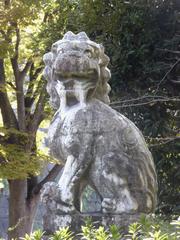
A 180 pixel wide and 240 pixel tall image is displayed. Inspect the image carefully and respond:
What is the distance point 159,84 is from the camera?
27.6ft

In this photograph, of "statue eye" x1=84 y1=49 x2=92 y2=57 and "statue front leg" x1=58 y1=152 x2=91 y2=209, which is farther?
"statue eye" x1=84 y1=49 x2=92 y2=57

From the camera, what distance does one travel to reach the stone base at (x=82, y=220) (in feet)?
12.9

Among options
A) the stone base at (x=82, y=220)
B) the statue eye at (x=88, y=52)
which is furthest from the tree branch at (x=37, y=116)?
the stone base at (x=82, y=220)

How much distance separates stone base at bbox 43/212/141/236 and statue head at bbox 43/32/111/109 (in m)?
A: 0.98

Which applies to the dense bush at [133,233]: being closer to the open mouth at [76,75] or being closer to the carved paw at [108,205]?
the carved paw at [108,205]

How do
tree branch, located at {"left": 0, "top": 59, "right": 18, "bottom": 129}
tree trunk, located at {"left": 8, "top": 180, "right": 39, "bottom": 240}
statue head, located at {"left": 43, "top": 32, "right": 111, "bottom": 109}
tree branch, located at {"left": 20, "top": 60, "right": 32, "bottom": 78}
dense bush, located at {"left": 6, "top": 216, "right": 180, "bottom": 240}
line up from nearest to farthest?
1. dense bush, located at {"left": 6, "top": 216, "right": 180, "bottom": 240}
2. statue head, located at {"left": 43, "top": 32, "right": 111, "bottom": 109}
3. tree trunk, located at {"left": 8, "top": 180, "right": 39, "bottom": 240}
4. tree branch, located at {"left": 0, "top": 59, "right": 18, "bottom": 129}
5. tree branch, located at {"left": 20, "top": 60, "right": 32, "bottom": 78}

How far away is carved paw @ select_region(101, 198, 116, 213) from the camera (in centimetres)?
397

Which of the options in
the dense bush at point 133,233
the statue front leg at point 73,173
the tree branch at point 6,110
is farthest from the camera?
the tree branch at point 6,110

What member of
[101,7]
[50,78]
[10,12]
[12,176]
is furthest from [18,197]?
[50,78]

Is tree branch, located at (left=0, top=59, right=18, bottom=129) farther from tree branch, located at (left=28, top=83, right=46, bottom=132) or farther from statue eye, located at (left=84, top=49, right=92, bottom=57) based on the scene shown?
statue eye, located at (left=84, top=49, right=92, bottom=57)

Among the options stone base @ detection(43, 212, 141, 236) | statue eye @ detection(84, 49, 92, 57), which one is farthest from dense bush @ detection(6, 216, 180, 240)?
statue eye @ detection(84, 49, 92, 57)

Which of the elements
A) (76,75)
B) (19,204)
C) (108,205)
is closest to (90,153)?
(108,205)

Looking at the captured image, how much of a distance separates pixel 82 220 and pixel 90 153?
551 mm

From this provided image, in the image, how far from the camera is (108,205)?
13.1ft
